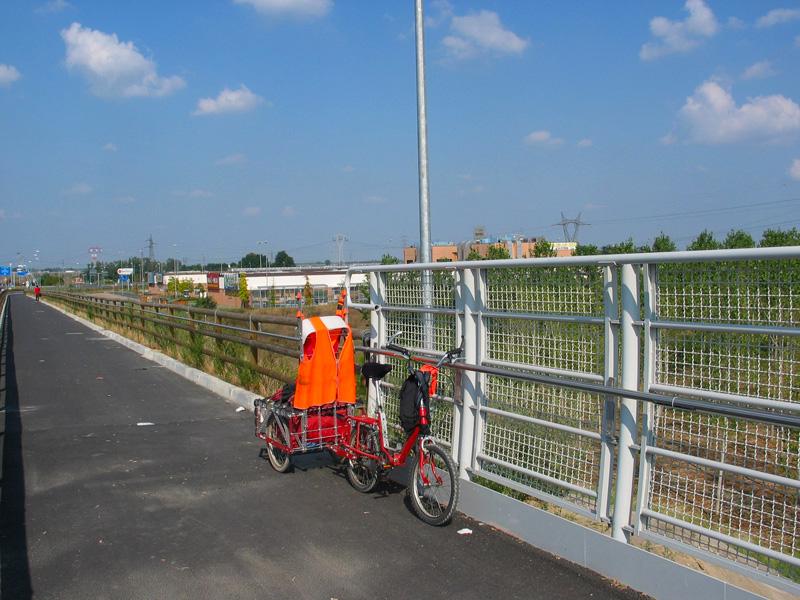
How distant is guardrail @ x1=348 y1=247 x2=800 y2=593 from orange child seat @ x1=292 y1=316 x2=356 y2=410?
4.30ft

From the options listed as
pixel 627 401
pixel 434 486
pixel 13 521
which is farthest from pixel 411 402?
pixel 13 521

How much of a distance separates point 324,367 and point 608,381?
3.05 m

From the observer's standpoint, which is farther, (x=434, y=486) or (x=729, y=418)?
(x=434, y=486)

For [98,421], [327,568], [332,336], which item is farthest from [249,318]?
[327,568]

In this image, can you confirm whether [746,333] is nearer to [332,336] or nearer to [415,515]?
[415,515]

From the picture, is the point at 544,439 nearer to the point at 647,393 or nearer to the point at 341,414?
the point at 647,393

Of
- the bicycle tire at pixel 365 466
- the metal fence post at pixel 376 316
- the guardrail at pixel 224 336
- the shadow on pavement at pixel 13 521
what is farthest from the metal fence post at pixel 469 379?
the guardrail at pixel 224 336

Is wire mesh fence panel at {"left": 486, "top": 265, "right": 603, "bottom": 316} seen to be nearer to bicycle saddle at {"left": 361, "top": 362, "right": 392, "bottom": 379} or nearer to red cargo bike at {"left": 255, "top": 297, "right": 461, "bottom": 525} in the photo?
red cargo bike at {"left": 255, "top": 297, "right": 461, "bottom": 525}

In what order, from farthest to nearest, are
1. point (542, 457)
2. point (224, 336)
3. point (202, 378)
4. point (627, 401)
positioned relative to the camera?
1. point (202, 378)
2. point (224, 336)
3. point (542, 457)
4. point (627, 401)

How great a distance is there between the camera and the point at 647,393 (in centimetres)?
434

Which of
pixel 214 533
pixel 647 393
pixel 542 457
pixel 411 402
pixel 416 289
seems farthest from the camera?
pixel 416 289

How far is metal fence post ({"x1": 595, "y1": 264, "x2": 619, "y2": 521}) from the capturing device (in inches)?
184

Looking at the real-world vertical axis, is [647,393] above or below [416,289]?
below

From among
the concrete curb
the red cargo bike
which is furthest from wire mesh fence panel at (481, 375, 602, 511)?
the concrete curb
